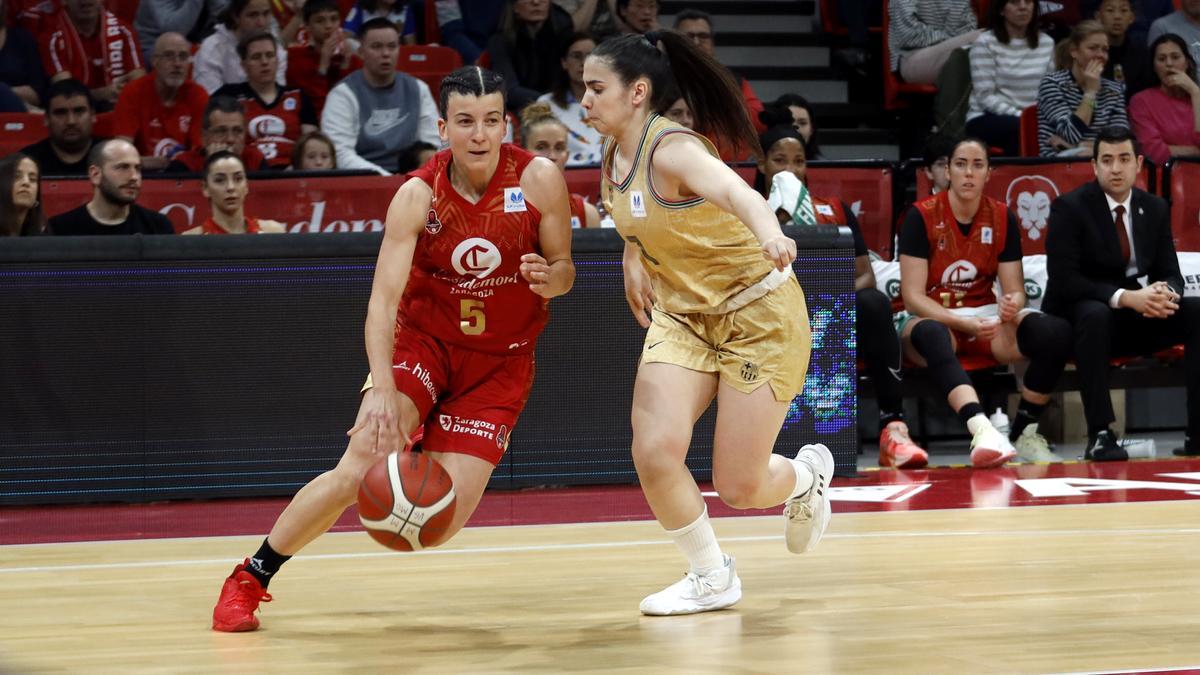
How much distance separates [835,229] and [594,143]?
8.41ft

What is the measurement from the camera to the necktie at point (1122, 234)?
313 inches

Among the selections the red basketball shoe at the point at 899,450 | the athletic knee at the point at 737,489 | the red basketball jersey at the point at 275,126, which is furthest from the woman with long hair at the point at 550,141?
the athletic knee at the point at 737,489

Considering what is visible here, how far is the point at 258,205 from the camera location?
25.7ft

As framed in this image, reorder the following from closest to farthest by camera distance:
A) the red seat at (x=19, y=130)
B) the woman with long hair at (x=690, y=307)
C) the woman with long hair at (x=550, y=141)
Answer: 1. the woman with long hair at (x=690, y=307)
2. the woman with long hair at (x=550, y=141)
3. the red seat at (x=19, y=130)

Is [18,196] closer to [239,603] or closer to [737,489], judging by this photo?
[239,603]

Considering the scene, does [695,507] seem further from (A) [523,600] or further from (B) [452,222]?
(B) [452,222]

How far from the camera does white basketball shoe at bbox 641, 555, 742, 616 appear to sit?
4.16 m

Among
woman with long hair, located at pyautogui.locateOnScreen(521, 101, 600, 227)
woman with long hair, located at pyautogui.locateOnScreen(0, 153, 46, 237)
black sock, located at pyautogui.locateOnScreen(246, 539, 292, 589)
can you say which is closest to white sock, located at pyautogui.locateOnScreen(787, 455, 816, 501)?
black sock, located at pyautogui.locateOnScreen(246, 539, 292, 589)

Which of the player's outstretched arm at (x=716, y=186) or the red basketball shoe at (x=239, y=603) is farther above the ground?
the player's outstretched arm at (x=716, y=186)

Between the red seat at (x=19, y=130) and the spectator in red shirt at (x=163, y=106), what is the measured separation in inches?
20.6

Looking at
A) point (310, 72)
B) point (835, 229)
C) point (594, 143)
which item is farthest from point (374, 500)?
point (310, 72)

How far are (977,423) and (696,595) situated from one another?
11.9ft

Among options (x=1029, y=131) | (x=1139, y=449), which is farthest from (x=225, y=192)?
(x=1029, y=131)

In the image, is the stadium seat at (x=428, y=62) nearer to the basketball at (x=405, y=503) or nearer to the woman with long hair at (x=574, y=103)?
the woman with long hair at (x=574, y=103)
